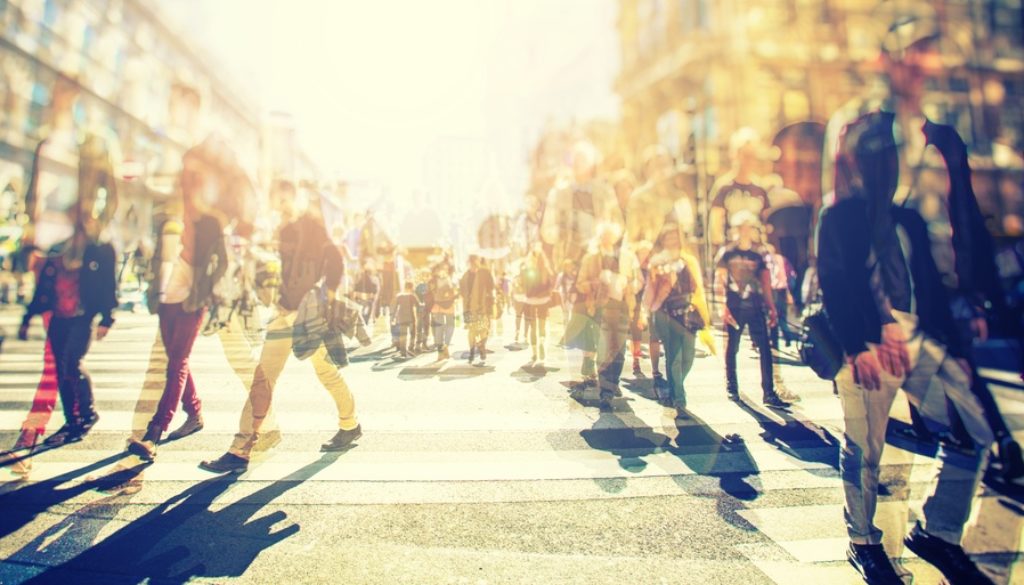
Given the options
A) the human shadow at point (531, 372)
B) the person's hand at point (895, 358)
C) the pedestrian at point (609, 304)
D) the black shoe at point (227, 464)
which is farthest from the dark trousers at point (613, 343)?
the black shoe at point (227, 464)

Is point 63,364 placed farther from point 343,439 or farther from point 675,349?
point 675,349

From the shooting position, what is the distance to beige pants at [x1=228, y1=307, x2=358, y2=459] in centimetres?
262

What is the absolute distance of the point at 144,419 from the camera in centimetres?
258

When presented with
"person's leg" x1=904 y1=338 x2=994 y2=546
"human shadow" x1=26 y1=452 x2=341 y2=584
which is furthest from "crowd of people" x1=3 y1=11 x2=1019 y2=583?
"human shadow" x1=26 y1=452 x2=341 y2=584

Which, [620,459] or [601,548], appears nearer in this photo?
[601,548]

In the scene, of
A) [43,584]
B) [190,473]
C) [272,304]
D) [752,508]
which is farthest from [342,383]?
[752,508]

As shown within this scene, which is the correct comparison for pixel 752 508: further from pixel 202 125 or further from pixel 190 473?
pixel 202 125

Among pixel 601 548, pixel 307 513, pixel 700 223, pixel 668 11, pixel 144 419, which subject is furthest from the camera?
pixel 668 11

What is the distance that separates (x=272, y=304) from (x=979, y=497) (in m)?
4.01

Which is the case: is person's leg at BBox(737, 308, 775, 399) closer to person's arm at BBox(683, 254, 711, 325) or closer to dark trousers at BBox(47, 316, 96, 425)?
person's arm at BBox(683, 254, 711, 325)

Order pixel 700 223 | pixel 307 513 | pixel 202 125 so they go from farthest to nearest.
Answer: pixel 700 223, pixel 202 125, pixel 307 513

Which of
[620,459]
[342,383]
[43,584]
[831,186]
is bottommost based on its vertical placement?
[43,584]

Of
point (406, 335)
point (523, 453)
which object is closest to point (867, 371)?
point (523, 453)

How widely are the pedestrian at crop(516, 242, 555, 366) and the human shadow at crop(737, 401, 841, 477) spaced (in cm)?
152
